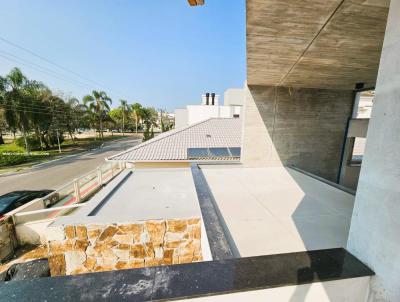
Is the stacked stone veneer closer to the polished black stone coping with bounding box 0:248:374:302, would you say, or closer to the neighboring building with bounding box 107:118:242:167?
the polished black stone coping with bounding box 0:248:374:302

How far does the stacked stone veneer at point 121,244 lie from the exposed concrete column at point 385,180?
2.57 m

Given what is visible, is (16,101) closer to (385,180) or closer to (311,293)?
(311,293)

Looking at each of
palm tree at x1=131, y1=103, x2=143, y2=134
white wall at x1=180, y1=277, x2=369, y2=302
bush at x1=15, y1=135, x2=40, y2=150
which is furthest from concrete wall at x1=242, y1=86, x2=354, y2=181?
palm tree at x1=131, y1=103, x2=143, y2=134

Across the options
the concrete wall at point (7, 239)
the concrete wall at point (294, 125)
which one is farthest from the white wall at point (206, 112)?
the concrete wall at point (7, 239)

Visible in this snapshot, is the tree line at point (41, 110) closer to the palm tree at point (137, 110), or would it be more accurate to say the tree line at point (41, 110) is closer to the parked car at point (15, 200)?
the palm tree at point (137, 110)

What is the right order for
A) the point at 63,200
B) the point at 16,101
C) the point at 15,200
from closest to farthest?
the point at 15,200, the point at 63,200, the point at 16,101

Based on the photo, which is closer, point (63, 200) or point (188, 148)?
point (63, 200)

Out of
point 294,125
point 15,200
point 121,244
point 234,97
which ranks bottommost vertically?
point 15,200

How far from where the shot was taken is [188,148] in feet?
31.4

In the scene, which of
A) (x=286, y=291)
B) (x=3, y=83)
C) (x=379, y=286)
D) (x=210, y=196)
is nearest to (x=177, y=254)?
(x=210, y=196)

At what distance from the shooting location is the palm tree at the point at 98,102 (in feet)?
107

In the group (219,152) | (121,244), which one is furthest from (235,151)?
(121,244)

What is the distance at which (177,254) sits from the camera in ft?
12.7

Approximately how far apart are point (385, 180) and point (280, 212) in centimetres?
231
